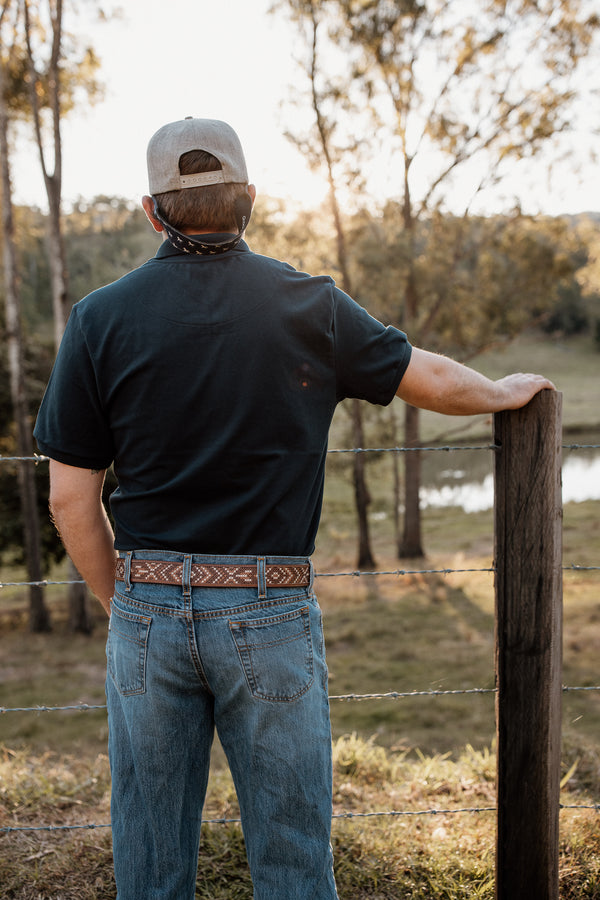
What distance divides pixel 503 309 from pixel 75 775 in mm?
14099

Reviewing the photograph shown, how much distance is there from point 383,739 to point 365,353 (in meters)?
5.67

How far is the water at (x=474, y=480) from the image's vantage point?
74.1 ft

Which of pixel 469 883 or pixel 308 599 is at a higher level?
pixel 308 599

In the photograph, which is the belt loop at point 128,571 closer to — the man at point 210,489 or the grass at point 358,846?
the man at point 210,489

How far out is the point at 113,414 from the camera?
1.40 m

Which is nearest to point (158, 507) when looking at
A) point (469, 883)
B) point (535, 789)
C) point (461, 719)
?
point (535, 789)

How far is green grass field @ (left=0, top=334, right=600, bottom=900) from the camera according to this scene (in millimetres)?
2303

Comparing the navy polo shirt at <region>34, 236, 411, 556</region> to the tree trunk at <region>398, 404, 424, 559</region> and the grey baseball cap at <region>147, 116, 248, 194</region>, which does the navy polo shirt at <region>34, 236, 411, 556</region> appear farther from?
the tree trunk at <region>398, 404, 424, 559</region>

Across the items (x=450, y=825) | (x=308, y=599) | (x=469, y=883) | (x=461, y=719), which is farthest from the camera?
(x=461, y=719)

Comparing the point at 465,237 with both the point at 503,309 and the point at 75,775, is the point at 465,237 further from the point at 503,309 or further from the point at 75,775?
the point at 75,775

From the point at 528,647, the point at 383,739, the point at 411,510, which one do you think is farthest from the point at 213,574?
the point at 411,510

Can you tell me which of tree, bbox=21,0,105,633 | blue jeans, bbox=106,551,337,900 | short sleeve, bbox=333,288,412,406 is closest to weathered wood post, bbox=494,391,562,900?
short sleeve, bbox=333,288,412,406

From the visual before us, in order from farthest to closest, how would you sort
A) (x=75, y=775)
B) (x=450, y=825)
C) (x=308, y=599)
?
1. (x=75, y=775)
2. (x=450, y=825)
3. (x=308, y=599)

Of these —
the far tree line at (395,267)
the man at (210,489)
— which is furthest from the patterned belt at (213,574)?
the far tree line at (395,267)
